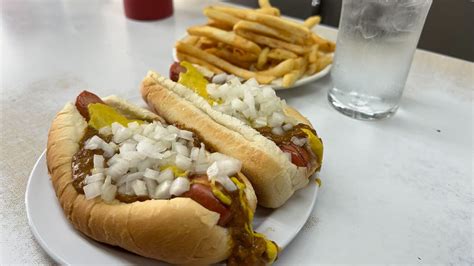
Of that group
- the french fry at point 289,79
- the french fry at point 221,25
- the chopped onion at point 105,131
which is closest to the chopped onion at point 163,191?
the chopped onion at point 105,131

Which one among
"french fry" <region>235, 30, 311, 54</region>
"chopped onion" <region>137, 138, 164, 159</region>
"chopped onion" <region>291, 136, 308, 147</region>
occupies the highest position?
"french fry" <region>235, 30, 311, 54</region>

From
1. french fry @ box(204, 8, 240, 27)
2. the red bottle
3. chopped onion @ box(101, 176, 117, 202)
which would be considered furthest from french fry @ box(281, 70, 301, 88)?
the red bottle

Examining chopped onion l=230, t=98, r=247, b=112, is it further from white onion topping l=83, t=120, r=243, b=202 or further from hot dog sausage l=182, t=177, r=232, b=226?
hot dog sausage l=182, t=177, r=232, b=226

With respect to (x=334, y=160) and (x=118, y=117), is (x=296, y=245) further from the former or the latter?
(x=118, y=117)

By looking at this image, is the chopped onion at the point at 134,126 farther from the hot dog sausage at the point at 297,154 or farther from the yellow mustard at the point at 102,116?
the hot dog sausage at the point at 297,154

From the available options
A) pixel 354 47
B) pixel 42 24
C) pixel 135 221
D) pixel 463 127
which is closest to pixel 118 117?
pixel 135 221

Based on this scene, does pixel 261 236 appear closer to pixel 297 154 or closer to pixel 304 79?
pixel 297 154

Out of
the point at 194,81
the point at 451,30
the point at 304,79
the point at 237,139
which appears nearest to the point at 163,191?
the point at 237,139

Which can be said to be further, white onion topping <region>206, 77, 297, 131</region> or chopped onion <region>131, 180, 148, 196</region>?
white onion topping <region>206, 77, 297, 131</region>
